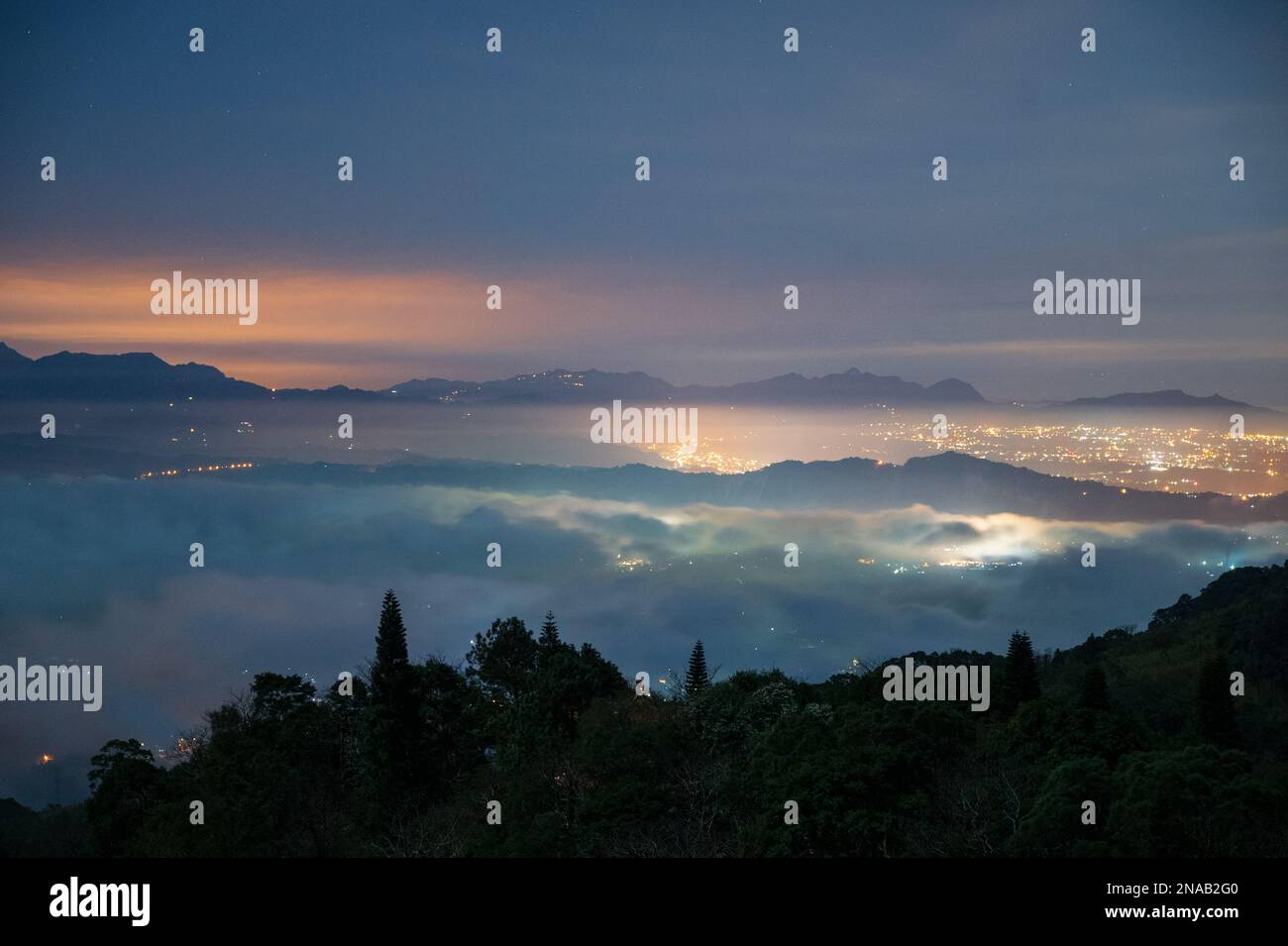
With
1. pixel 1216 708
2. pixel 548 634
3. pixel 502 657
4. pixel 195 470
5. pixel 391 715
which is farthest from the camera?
pixel 195 470

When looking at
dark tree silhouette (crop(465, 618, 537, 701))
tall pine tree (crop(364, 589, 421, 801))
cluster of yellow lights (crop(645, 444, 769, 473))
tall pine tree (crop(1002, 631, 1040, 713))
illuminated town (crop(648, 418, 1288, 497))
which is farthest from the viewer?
cluster of yellow lights (crop(645, 444, 769, 473))

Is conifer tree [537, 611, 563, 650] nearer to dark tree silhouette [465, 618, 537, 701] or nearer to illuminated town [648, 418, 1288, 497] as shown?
dark tree silhouette [465, 618, 537, 701]

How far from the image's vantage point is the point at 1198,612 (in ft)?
192

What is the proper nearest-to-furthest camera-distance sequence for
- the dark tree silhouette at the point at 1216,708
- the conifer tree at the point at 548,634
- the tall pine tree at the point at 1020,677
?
the tall pine tree at the point at 1020,677
the dark tree silhouette at the point at 1216,708
the conifer tree at the point at 548,634

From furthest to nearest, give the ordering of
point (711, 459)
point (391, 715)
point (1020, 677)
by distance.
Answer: point (711, 459), point (391, 715), point (1020, 677)

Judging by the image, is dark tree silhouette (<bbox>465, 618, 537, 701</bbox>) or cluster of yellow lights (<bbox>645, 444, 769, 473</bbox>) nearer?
dark tree silhouette (<bbox>465, 618, 537, 701</bbox>)

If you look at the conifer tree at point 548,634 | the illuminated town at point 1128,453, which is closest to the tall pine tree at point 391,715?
the conifer tree at point 548,634

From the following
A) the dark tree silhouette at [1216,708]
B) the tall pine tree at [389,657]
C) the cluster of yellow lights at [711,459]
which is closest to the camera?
the tall pine tree at [389,657]

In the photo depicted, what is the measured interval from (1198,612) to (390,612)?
55.1m

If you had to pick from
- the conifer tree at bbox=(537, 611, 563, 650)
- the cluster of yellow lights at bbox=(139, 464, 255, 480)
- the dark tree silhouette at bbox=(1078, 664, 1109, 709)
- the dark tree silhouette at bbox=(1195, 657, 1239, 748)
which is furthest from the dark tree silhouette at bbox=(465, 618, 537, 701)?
the cluster of yellow lights at bbox=(139, 464, 255, 480)

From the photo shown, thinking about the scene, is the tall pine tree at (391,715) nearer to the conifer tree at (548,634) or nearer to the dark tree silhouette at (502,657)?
the dark tree silhouette at (502,657)

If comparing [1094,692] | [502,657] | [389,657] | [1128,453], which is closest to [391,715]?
[389,657]

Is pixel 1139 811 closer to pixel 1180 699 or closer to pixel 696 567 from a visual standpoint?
pixel 1180 699

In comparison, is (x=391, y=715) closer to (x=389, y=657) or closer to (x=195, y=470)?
(x=389, y=657)
